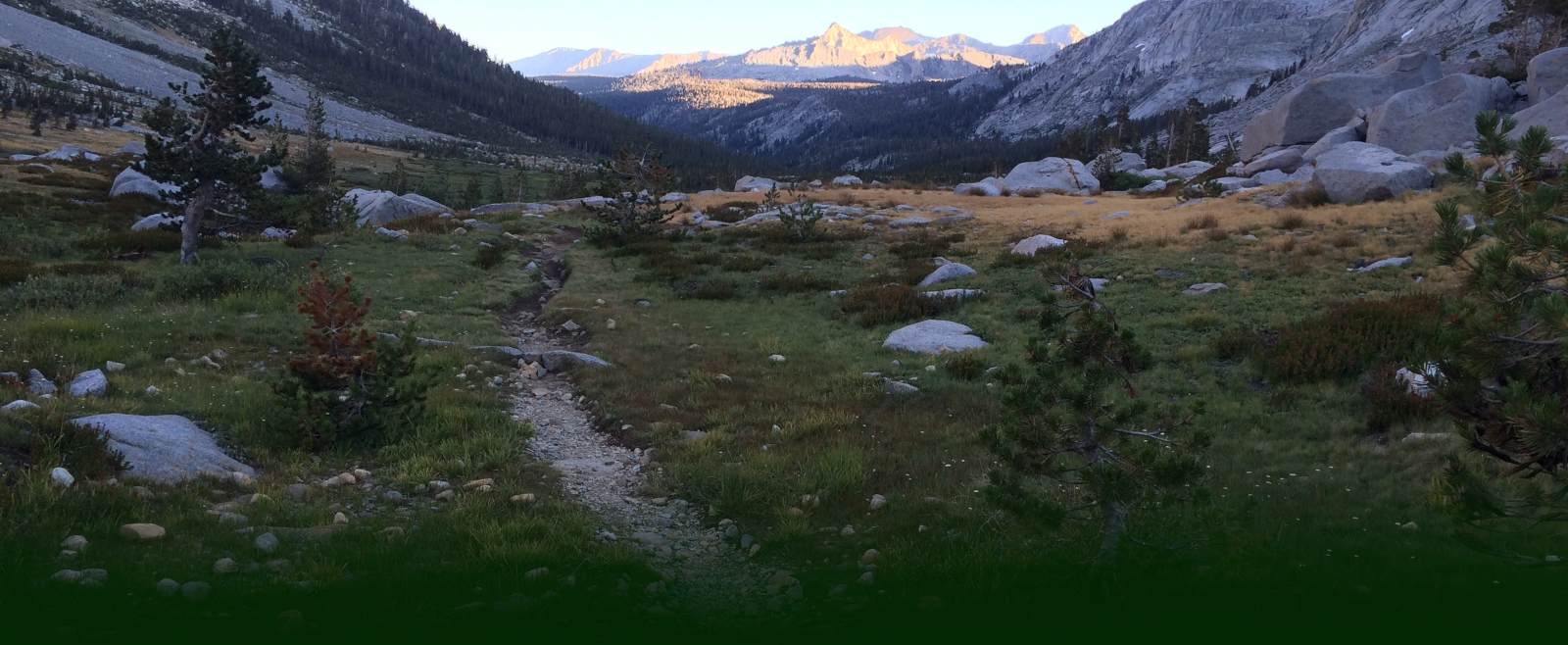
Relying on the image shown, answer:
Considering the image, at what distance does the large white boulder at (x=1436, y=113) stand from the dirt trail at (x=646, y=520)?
43756 millimetres

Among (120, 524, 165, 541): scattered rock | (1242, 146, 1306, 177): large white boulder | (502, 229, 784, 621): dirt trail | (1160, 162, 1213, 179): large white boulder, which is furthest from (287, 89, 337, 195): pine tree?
(1160, 162, 1213, 179): large white boulder

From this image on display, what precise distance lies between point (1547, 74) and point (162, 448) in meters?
57.6

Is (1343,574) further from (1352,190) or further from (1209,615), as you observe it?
(1352,190)

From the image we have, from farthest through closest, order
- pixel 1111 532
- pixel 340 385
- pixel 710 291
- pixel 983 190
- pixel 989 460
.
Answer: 1. pixel 983 190
2. pixel 710 291
3. pixel 340 385
4. pixel 989 460
5. pixel 1111 532

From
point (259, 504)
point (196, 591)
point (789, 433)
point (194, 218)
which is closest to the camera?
point (196, 591)

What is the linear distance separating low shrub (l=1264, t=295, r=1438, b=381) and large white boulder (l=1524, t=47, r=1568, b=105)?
41096mm

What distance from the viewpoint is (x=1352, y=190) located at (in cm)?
2650

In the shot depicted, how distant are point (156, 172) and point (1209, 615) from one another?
74.0 ft

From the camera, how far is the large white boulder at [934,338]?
13.7 meters

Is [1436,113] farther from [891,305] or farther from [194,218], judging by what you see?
[194,218]

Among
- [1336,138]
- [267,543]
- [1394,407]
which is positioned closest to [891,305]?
[1394,407]

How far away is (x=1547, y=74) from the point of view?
3866cm

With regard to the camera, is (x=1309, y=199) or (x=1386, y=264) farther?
(x=1309, y=199)

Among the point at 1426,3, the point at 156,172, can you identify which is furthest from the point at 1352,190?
the point at 1426,3
